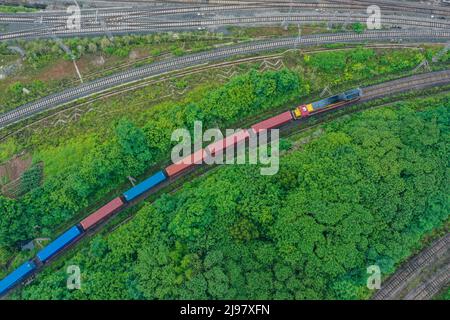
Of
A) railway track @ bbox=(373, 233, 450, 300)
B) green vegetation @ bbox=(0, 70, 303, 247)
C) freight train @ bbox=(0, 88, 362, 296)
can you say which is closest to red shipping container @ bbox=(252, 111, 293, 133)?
freight train @ bbox=(0, 88, 362, 296)

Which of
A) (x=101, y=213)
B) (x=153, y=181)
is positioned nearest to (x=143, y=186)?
(x=153, y=181)

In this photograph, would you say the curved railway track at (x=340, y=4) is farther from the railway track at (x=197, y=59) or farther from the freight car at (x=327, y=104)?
the freight car at (x=327, y=104)

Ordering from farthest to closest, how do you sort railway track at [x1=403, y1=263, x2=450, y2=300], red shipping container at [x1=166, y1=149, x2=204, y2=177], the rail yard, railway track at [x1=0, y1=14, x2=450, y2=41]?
railway track at [x1=0, y1=14, x2=450, y2=41] → red shipping container at [x1=166, y1=149, x2=204, y2=177] → railway track at [x1=403, y1=263, x2=450, y2=300] → the rail yard

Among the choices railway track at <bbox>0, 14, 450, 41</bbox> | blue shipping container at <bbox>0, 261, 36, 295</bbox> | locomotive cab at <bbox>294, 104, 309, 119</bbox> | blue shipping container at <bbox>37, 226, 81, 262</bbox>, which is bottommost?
blue shipping container at <bbox>0, 261, 36, 295</bbox>

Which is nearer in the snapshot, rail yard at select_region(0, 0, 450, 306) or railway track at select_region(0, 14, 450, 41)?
rail yard at select_region(0, 0, 450, 306)

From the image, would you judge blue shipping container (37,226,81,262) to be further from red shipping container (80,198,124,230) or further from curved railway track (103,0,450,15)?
curved railway track (103,0,450,15)
